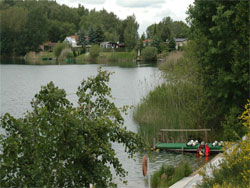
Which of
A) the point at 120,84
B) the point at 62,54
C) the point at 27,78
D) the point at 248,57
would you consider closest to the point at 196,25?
the point at 248,57

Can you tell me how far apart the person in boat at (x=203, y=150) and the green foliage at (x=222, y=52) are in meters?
1.61

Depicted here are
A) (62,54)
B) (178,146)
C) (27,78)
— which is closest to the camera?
(178,146)

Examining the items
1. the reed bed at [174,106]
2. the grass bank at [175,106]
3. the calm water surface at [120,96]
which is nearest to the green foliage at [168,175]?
the calm water surface at [120,96]

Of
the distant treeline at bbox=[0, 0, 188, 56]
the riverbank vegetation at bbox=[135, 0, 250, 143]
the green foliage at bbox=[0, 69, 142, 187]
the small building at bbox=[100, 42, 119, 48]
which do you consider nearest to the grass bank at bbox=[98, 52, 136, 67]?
the distant treeline at bbox=[0, 0, 188, 56]

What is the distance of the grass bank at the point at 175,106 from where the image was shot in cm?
2119

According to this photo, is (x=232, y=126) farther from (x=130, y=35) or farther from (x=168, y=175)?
(x=130, y=35)

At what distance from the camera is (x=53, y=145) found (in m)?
7.73

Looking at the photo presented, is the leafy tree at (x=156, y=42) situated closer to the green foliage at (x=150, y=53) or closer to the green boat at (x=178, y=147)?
the green foliage at (x=150, y=53)

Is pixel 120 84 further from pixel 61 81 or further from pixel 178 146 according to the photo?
pixel 178 146

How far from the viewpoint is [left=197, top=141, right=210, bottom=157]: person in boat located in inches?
768

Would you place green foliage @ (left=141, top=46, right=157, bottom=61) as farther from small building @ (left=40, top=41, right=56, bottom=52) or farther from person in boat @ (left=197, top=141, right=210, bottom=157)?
person in boat @ (left=197, top=141, right=210, bottom=157)

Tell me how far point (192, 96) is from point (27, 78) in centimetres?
4059

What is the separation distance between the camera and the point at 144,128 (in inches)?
864

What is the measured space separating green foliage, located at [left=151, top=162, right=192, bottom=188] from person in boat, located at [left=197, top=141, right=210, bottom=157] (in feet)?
11.6
